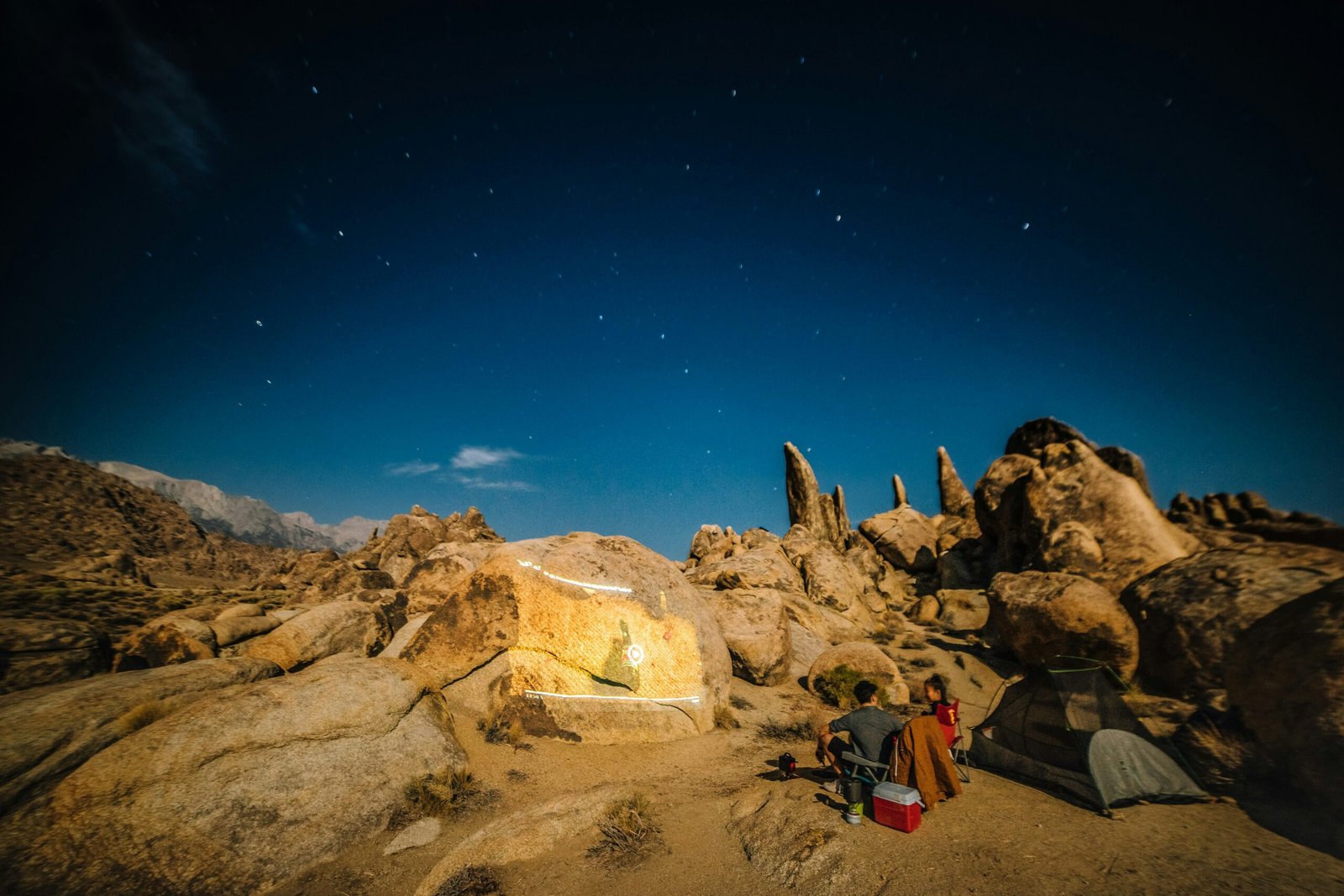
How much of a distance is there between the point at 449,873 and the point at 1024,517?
23.1 m

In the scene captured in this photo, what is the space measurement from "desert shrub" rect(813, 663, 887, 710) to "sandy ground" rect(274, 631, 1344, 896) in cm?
521

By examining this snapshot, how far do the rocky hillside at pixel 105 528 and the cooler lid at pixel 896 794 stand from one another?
34.0 m

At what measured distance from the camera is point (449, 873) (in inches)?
224

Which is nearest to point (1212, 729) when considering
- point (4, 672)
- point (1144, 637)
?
point (1144, 637)

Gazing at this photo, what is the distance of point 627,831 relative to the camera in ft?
21.8

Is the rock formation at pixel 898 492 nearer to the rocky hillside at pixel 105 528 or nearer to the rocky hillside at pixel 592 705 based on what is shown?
the rocky hillside at pixel 592 705

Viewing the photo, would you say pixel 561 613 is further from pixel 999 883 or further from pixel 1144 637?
pixel 1144 637

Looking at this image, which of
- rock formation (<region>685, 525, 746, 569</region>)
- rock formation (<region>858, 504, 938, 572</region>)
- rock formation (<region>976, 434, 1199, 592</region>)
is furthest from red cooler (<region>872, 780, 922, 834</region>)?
rock formation (<region>858, 504, 938, 572</region>)

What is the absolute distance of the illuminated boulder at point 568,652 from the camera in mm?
10016

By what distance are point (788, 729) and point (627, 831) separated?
578 cm

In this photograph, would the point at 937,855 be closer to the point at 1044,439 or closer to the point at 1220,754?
the point at 1220,754

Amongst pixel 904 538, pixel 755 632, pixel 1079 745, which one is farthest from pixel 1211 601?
pixel 904 538

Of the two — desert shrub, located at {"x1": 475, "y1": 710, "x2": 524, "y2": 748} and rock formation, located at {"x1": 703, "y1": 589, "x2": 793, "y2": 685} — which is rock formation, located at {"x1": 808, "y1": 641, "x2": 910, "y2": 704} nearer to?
rock formation, located at {"x1": 703, "y1": 589, "x2": 793, "y2": 685}

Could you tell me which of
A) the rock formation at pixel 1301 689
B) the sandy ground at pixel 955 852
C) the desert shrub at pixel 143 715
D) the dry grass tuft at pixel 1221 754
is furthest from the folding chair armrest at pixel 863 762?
the desert shrub at pixel 143 715
